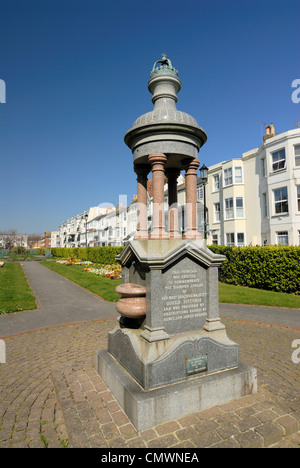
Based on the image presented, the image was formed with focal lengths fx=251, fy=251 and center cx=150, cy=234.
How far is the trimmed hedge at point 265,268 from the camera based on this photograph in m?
13.6

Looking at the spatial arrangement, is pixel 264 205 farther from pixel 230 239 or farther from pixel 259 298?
pixel 259 298

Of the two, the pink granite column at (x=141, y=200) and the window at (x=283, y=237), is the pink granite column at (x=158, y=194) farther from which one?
the window at (x=283, y=237)

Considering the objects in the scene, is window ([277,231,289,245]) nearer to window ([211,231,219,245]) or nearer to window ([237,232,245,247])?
window ([237,232,245,247])

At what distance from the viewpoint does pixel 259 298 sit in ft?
40.5

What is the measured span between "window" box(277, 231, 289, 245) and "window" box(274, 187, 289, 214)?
5.99 ft

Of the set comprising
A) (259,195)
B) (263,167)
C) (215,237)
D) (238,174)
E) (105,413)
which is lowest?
(105,413)

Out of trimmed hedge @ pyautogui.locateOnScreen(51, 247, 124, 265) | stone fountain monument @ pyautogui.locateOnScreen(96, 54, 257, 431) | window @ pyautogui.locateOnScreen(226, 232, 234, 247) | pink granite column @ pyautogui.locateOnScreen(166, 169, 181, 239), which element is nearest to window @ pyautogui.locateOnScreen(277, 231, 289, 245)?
window @ pyautogui.locateOnScreen(226, 232, 234, 247)

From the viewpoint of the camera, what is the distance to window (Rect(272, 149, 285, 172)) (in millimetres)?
21391

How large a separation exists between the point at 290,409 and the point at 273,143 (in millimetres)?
22756

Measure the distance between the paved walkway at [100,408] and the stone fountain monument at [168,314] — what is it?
225mm

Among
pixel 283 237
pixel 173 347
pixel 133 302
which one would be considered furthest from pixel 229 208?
pixel 173 347

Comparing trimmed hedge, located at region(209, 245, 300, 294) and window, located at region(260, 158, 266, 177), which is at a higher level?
window, located at region(260, 158, 266, 177)

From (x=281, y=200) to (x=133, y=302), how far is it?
20.8 meters

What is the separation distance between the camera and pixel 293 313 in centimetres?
988
